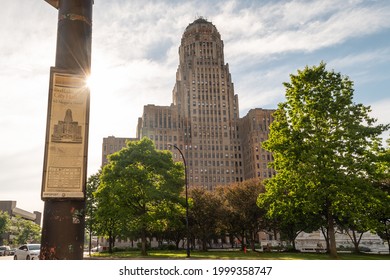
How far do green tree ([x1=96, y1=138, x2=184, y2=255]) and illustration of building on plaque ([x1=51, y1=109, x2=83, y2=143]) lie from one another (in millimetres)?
27258

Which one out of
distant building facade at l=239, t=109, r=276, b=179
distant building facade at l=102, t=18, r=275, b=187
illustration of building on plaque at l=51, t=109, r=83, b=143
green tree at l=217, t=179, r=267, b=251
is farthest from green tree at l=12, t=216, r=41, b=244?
illustration of building on plaque at l=51, t=109, r=83, b=143

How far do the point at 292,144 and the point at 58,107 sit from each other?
66.1 feet

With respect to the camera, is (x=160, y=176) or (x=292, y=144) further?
(x=160, y=176)

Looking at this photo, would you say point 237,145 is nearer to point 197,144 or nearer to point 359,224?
point 197,144

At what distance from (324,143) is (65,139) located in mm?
20636

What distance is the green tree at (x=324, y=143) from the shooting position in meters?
25.3

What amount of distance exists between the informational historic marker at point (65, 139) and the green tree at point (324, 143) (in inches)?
738

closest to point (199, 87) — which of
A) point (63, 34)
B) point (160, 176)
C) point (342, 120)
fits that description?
point (160, 176)

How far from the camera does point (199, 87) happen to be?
147 m

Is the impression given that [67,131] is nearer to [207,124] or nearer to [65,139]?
[65,139]

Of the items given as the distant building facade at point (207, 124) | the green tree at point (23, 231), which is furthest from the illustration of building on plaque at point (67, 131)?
the distant building facade at point (207, 124)

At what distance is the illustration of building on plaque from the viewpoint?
11.2 meters

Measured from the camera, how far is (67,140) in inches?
441
